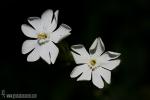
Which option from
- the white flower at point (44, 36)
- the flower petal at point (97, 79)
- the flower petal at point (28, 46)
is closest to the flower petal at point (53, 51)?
the white flower at point (44, 36)

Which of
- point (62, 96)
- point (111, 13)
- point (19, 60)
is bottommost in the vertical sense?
point (62, 96)

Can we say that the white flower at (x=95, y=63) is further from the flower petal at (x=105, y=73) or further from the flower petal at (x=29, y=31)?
the flower petal at (x=29, y=31)

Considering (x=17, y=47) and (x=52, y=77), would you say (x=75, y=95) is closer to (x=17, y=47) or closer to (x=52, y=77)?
(x=52, y=77)

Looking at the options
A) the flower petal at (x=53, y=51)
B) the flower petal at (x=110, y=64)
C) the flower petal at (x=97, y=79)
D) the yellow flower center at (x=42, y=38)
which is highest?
the yellow flower center at (x=42, y=38)

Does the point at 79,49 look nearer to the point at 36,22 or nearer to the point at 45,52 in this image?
the point at 45,52

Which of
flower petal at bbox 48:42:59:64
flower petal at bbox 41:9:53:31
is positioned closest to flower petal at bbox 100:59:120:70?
flower petal at bbox 48:42:59:64

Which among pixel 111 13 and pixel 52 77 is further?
pixel 111 13

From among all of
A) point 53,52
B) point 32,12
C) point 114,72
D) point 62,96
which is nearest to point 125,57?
point 114,72

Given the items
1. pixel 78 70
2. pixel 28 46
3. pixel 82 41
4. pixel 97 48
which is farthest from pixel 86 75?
pixel 82 41
